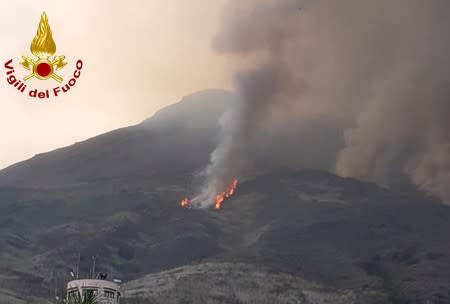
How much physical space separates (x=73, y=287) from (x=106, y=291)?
9771 mm

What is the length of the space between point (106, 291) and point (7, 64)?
7781cm

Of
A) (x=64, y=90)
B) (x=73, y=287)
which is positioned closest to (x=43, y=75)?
(x=64, y=90)

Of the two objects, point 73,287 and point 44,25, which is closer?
point 44,25

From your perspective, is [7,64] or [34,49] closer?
[7,64]

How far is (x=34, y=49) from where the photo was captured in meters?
102

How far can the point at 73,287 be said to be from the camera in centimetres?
15600

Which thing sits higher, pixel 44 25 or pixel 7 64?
pixel 44 25

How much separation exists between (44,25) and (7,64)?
432 inches

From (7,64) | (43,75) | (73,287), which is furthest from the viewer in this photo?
(73,287)

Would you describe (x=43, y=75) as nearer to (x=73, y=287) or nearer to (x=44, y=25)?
(x=44, y=25)

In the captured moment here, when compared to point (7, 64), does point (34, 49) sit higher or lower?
higher

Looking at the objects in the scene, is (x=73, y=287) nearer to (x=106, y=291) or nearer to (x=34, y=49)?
(x=106, y=291)

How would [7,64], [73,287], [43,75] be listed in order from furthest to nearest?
[73,287], [43,75], [7,64]

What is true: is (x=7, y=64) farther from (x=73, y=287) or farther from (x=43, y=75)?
(x=73, y=287)
